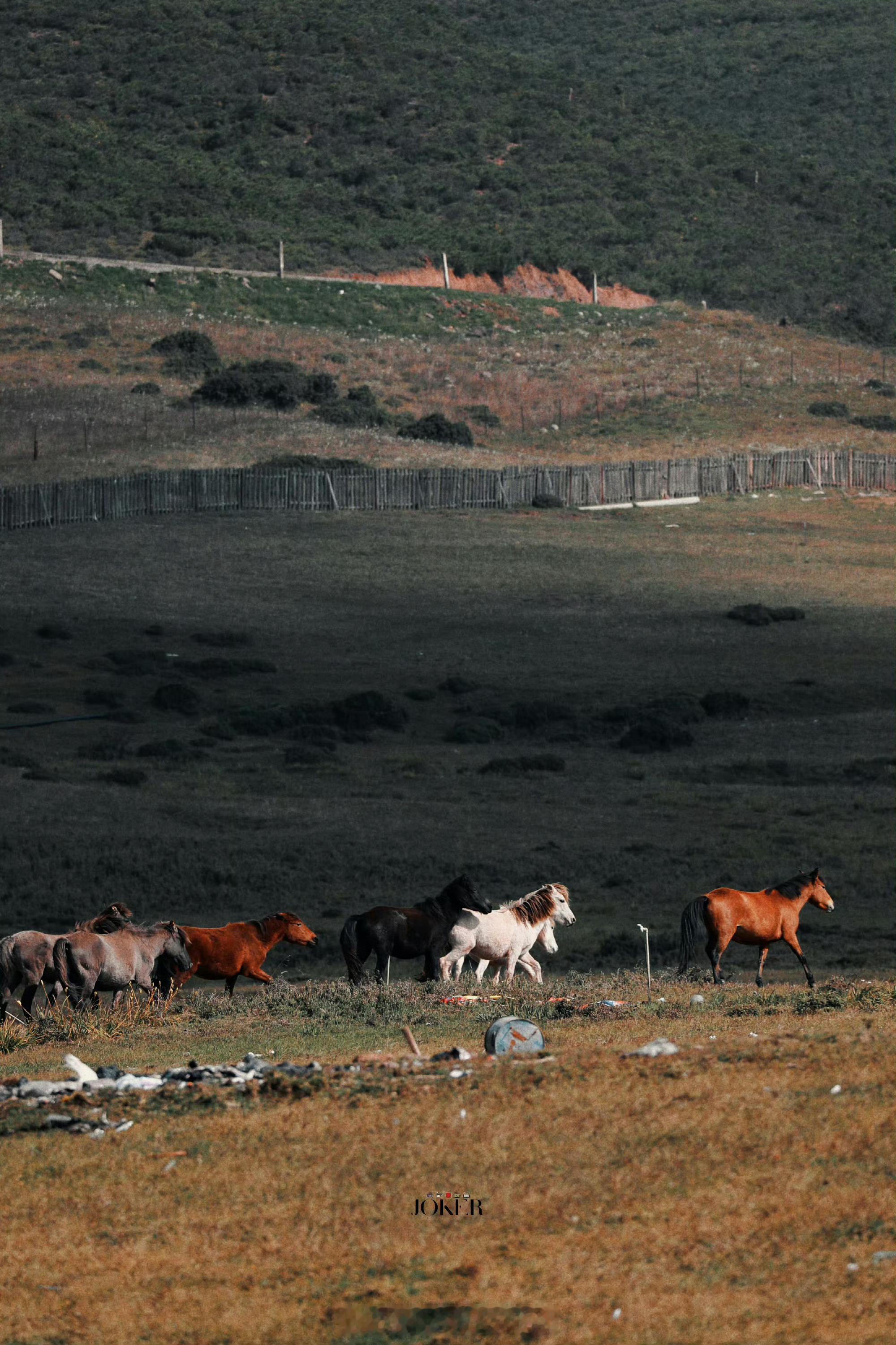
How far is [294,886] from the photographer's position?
21.8 meters

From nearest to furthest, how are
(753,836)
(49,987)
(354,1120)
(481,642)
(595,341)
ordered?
(354,1120) → (49,987) → (753,836) → (481,642) → (595,341)

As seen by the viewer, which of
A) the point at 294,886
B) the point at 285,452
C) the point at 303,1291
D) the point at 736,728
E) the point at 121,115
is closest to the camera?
the point at 303,1291

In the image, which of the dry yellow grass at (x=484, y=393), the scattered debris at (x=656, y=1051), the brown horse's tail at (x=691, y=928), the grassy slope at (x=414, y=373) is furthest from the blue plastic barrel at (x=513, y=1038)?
the grassy slope at (x=414, y=373)

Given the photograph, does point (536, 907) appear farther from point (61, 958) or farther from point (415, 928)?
point (61, 958)

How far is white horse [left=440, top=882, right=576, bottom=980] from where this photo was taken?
15367mm

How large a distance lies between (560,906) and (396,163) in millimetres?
102342

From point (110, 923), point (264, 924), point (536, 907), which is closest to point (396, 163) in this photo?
point (536, 907)

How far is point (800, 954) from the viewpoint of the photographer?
15.0 meters

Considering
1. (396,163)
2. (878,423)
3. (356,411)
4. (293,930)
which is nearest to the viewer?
(293,930)

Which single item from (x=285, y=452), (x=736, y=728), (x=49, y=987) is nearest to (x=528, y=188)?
(x=285, y=452)

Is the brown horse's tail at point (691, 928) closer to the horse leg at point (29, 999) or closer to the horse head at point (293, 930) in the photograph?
the horse head at point (293, 930)

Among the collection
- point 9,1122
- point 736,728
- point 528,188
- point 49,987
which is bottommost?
point 736,728

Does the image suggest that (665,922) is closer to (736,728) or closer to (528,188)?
(736,728)

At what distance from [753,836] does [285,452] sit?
1435 inches
